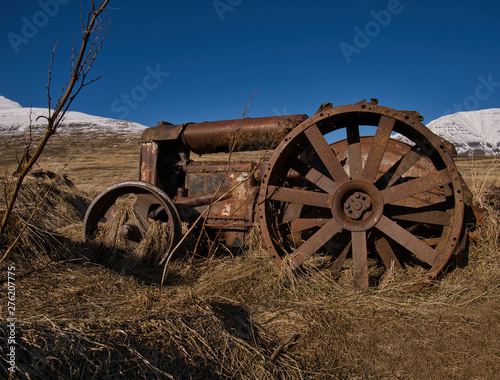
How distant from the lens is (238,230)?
464 cm

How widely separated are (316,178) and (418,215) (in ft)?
3.45

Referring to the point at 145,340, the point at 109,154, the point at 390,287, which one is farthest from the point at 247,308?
the point at 109,154

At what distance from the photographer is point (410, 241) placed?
3156 millimetres

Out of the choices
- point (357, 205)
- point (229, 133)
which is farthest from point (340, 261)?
point (229, 133)

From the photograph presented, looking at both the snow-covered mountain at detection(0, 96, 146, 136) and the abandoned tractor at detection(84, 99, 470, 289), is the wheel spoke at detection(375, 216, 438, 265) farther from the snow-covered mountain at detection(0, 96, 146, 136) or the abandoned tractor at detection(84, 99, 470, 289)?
the snow-covered mountain at detection(0, 96, 146, 136)

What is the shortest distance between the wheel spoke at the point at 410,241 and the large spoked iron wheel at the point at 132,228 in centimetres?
239

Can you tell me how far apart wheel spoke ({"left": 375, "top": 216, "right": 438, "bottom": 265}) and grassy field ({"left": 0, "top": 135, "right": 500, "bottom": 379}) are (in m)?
0.23

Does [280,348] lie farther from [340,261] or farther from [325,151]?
[325,151]

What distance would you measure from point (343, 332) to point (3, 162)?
89.3ft

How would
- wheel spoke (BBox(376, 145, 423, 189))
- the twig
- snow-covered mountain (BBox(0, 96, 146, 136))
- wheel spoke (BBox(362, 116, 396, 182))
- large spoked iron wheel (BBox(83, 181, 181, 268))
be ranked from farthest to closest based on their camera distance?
snow-covered mountain (BBox(0, 96, 146, 136)) → large spoked iron wheel (BBox(83, 181, 181, 268)) → wheel spoke (BBox(376, 145, 423, 189)) → wheel spoke (BBox(362, 116, 396, 182)) → the twig

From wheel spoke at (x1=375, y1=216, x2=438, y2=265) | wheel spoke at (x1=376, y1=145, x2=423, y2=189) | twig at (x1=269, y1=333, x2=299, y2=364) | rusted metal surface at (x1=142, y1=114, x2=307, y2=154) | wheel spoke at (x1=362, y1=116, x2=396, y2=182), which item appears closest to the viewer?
twig at (x1=269, y1=333, x2=299, y2=364)

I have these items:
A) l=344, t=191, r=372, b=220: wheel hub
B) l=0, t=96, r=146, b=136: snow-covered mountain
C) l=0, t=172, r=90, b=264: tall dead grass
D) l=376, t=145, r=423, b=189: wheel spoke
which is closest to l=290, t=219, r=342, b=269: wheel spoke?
l=344, t=191, r=372, b=220: wheel hub

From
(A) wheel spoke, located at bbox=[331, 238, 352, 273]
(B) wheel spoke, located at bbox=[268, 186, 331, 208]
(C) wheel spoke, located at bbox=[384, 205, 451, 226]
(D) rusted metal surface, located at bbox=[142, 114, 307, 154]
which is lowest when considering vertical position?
(A) wheel spoke, located at bbox=[331, 238, 352, 273]

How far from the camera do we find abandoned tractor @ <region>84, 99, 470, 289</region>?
323 cm
